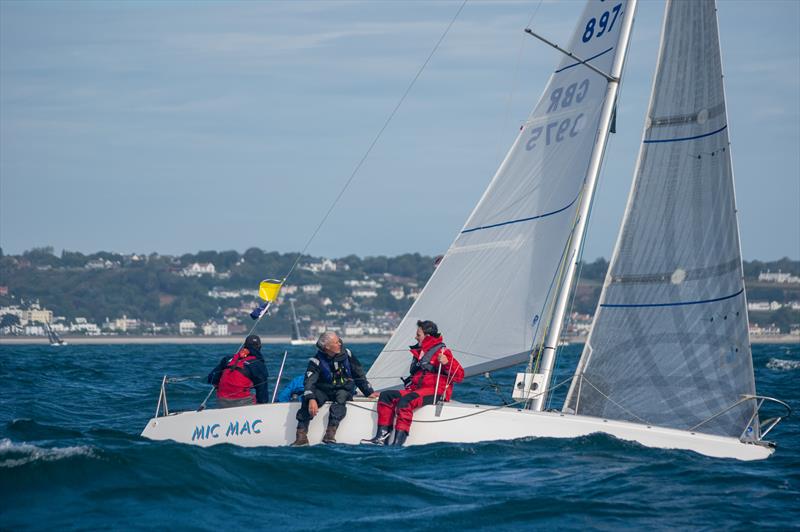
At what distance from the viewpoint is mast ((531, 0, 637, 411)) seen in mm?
10430

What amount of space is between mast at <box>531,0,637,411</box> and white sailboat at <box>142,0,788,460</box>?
0.05ft

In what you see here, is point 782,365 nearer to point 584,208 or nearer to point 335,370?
point 584,208

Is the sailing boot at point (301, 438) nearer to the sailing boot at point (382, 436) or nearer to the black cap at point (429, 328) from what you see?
the sailing boot at point (382, 436)

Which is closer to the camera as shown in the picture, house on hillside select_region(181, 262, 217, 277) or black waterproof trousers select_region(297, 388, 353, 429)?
black waterproof trousers select_region(297, 388, 353, 429)

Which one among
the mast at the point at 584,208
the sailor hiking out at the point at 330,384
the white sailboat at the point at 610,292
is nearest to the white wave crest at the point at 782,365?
the white sailboat at the point at 610,292

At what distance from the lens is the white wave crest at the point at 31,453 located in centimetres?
843

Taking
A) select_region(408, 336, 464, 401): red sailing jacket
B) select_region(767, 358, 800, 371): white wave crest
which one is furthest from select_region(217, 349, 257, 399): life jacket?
select_region(767, 358, 800, 371): white wave crest

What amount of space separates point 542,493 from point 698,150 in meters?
3.76

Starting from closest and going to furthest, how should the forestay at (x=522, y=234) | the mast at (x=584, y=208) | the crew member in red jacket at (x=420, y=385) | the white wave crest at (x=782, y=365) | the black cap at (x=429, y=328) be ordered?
the crew member in red jacket at (x=420, y=385), the black cap at (x=429, y=328), the mast at (x=584, y=208), the forestay at (x=522, y=234), the white wave crest at (x=782, y=365)

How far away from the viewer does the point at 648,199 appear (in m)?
10.4

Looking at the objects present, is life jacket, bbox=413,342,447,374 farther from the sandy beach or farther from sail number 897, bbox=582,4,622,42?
the sandy beach

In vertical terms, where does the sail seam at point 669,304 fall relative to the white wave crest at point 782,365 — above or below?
above

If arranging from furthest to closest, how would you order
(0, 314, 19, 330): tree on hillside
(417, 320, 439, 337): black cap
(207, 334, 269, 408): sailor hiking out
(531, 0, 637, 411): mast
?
(0, 314, 19, 330): tree on hillside → (207, 334, 269, 408): sailor hiking out → (531, 0, 637, 411): mast → (417, 320, 439, 337): black cap

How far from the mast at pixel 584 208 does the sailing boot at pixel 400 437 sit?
1272 millimetres
